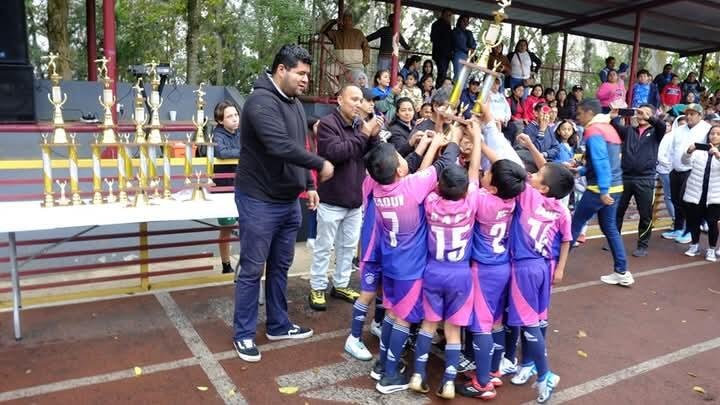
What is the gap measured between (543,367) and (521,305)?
390 mm

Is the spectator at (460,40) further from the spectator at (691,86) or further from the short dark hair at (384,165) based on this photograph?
the short dark hair at (384,165)

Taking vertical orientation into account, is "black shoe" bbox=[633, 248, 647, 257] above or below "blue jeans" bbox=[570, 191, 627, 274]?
below

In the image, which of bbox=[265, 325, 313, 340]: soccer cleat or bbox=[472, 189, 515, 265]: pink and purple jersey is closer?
bbox=[472, 189, 515, 265]: pink and purple jersey

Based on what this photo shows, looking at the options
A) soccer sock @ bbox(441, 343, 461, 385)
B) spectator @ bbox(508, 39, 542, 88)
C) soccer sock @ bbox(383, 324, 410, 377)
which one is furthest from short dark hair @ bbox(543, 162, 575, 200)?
spectator @ bbox(508, 39, 542, 88)

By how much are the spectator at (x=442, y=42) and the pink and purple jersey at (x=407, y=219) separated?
7975 millimetres

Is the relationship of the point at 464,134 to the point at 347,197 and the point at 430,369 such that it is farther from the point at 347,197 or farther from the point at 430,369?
the point at 430,369

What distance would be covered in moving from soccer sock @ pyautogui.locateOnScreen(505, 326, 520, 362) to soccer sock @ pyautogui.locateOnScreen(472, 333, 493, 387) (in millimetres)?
Result: 351

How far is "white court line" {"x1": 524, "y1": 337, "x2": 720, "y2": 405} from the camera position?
10.9ft

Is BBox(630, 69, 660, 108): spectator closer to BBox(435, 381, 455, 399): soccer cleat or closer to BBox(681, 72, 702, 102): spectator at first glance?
BBox(681, 72, 702, 102): spectator

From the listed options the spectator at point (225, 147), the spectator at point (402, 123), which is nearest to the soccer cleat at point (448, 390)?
the spectator at point (402, 123)

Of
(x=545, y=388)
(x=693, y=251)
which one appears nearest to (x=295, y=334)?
(x=545, y=388)

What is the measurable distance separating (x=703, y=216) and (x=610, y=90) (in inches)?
165

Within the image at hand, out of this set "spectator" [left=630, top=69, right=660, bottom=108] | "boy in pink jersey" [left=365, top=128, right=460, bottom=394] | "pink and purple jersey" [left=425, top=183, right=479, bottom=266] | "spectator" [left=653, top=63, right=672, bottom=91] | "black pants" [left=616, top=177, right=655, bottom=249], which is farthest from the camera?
"spectator" [left=653, top=63, right=672, bottom=91]

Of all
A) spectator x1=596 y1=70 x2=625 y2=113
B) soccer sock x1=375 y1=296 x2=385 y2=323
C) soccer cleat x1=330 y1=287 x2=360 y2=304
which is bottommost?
soccer cleat x1=330 y1=287 x2=360 y2=304
